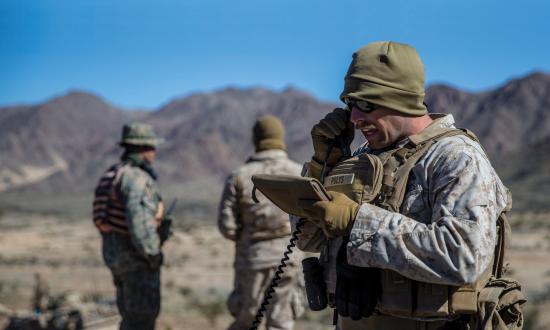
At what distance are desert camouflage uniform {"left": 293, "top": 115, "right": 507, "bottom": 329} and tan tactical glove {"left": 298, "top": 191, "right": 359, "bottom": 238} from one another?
3cm

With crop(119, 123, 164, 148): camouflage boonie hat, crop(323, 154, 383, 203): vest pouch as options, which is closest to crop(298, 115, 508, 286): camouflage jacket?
crop(323, 154, 383, 203): vest pouch

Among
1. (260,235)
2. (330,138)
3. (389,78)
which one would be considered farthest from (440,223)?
(260,235)

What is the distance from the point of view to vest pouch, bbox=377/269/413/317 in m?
2.89

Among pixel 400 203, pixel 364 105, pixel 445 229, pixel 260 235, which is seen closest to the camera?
pixel 445 229

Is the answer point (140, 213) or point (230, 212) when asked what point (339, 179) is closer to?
point (140, 213)

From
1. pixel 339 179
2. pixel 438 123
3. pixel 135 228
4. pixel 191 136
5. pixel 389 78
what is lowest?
pixel 191 136

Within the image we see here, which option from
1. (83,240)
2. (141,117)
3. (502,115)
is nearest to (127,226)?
(83,240)

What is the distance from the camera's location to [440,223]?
9.04ft

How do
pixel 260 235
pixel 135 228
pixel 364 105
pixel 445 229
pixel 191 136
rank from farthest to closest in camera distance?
pixel 191 136, pixel 260 235, pixel 135 228, pixel 364 105, pixel 445 229

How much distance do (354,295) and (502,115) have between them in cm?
10396

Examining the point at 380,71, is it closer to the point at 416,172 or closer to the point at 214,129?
the point at 416,172

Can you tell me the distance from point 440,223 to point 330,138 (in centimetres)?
79

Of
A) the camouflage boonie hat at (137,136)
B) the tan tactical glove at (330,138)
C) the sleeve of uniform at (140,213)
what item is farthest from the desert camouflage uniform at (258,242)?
the tan tactical glove at (330,138)

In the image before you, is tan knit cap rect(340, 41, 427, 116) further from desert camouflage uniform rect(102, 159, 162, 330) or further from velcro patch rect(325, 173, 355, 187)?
desert camouflage uniform rect(102, 159, 162, 330)
